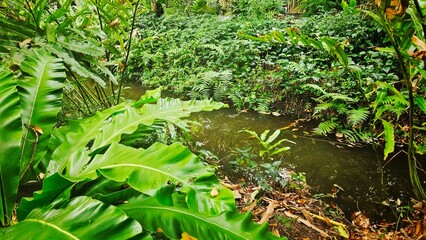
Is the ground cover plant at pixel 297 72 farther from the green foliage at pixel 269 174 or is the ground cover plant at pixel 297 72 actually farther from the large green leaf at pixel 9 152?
the large green leaf at pixel 9 152

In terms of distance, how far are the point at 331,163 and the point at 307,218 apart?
129cm

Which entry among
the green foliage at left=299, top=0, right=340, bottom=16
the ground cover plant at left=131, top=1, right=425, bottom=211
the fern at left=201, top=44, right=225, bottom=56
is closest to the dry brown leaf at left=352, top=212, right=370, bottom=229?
the ground cover plant at left=131, top=1, right=425, bottom=211

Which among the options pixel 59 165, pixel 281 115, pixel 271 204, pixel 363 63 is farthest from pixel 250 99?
pixel 59 165

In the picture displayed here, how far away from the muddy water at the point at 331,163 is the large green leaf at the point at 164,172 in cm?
162

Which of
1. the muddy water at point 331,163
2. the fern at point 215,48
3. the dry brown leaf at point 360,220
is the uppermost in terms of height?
the fern at point 215,48

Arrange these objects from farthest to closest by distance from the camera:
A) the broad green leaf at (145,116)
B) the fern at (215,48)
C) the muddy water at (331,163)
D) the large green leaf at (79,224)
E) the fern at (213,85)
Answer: the fern at (215,48) → the fern at (213,85) → the muddy water at (331,163) → the broad green leaf at (145,116) → the large green leaf at (79,224)

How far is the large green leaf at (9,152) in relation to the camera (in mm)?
1053

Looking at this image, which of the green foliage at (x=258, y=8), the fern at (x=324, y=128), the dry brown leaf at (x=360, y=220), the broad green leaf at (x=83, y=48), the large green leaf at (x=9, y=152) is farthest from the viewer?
the green foliage at (x=258, y=8)

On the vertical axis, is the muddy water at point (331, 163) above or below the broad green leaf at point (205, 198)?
below

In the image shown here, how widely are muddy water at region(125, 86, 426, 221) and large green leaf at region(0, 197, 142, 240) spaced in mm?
1904

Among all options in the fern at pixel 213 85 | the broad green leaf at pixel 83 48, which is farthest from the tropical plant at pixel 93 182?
the fern at pixel 213 85

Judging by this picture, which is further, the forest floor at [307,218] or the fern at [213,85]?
the fern at [213,85]

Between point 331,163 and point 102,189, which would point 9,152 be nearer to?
point 102,189

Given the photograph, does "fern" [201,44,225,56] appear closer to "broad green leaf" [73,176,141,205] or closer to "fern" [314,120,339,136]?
"fern" [314,120,339,136]
